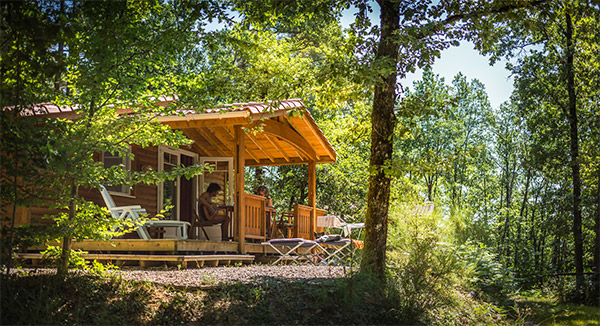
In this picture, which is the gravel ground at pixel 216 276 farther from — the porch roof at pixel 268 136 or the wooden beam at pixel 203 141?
the wooden beam at pixel 203 141

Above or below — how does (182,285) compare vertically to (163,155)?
below

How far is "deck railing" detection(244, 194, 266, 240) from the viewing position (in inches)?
422

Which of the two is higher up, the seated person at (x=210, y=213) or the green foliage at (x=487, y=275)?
the seated person at (x=210, y=213)

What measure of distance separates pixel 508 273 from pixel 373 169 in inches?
168

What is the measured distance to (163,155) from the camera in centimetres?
1220

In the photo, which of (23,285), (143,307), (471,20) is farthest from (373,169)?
(23,285)

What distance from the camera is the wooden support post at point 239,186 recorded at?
32.0ft

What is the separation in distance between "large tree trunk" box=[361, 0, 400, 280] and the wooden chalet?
173 centimetres

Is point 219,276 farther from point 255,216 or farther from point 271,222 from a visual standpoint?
point 271,222

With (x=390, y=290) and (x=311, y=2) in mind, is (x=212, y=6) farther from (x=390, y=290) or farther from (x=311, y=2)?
(x=390, y=290)

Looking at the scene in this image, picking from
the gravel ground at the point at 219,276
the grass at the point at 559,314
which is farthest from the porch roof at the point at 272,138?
the grass at the point at 559,314

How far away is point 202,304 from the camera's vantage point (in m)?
5.69

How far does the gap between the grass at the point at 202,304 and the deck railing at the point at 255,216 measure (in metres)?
4.33

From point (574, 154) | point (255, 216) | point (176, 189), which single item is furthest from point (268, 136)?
point (574, 154)
